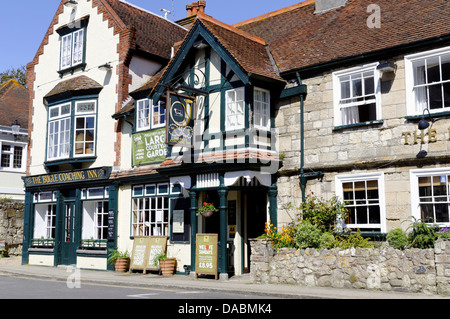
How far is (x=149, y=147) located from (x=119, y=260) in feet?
13.9

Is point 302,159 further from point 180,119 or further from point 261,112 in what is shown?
point 180,119

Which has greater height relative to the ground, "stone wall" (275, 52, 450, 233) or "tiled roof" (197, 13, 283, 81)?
"tiled roof" (197, 13, 283, 81)

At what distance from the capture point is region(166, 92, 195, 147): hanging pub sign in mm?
16203

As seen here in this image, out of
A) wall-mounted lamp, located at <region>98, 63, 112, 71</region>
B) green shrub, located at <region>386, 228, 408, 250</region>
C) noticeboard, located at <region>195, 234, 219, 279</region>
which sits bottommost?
noticeboard, located at <region>195, 234, 219, 279</region>

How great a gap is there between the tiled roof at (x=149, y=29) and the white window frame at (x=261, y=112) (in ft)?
22.5

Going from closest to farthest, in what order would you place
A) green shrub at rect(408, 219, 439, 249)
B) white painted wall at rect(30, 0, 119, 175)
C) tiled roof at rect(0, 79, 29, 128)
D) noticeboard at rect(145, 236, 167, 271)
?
green shrub at rect(408, 219, 439, 249) → noticeboard at rect(145, 236, 167, 271) → white painted wall at rect(30, 0, 119, 175) → tiled roof at rect(0, 79, 29, 128)

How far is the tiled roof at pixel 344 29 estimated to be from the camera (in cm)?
1448

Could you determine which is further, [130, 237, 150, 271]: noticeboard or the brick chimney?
the brick chimney


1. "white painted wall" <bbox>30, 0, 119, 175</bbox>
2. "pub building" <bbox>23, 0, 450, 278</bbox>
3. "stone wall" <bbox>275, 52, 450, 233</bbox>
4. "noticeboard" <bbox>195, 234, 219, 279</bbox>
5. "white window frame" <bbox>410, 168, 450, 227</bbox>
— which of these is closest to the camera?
"white window frame" <bbox>410, 168, 450, 227</bbox>

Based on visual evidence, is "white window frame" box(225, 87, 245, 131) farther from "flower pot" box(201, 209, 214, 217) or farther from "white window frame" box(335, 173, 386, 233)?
"white window frame" box(335, 173, 386, 233)

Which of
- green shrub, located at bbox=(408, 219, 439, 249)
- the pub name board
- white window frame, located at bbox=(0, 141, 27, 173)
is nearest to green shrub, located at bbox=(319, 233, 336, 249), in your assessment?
green shrub, located at bbox=(408, 219, 439, 249)

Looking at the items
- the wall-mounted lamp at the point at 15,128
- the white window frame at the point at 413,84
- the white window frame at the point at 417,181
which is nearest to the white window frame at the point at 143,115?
the white window frame at the point at 413,84

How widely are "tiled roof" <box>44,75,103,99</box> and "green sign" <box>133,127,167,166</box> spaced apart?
3253mm

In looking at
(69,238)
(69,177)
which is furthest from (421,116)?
(69,238)
